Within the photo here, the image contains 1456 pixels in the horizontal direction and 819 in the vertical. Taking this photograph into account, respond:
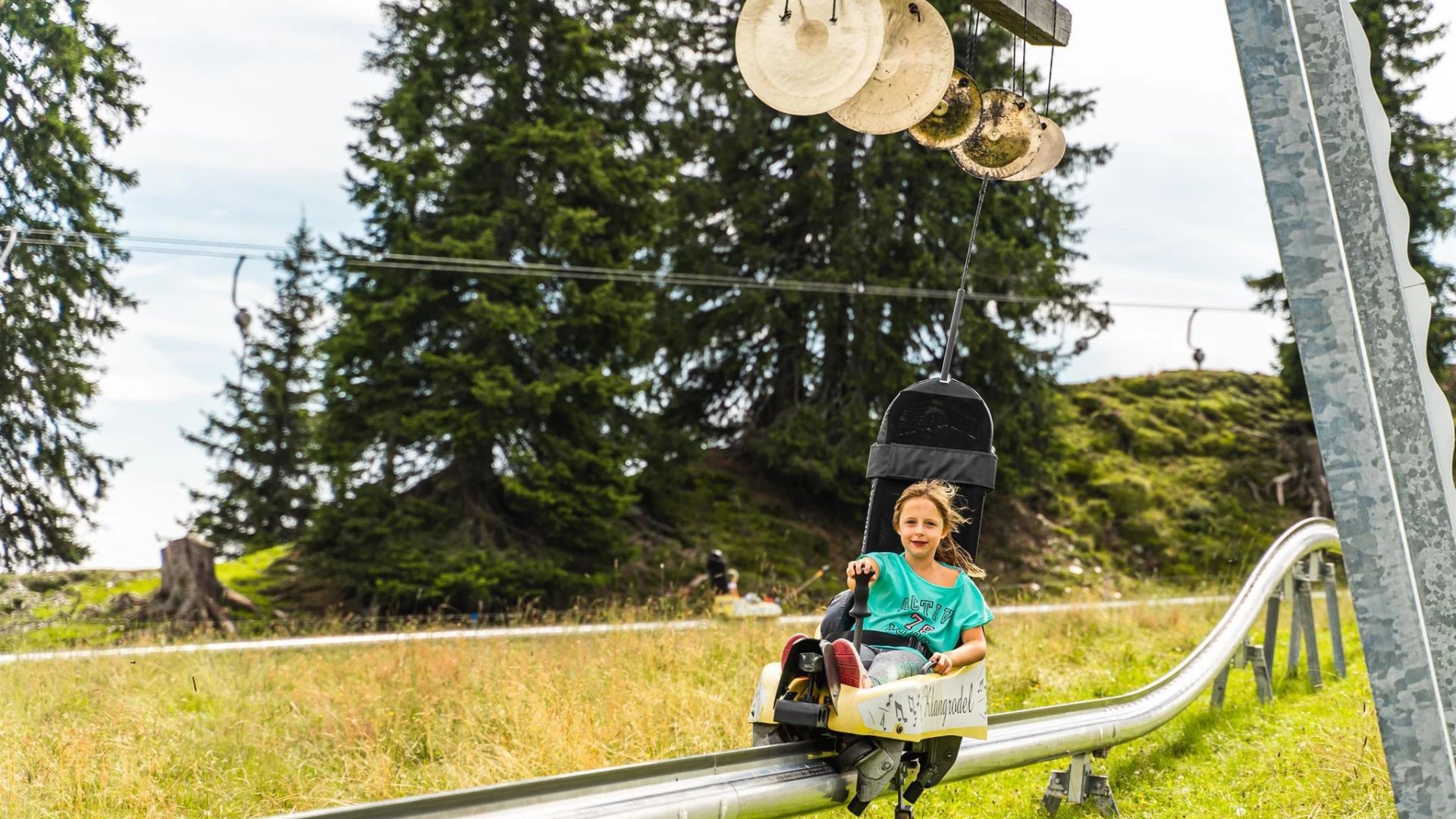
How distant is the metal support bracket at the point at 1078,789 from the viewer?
5539mm

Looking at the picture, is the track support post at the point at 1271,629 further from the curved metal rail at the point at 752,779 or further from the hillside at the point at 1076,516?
the hillside at the point at 1076,516

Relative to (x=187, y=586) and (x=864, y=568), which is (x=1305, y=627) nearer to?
(x=864, y=568)

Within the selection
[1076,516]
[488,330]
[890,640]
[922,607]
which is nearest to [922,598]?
[922,607]

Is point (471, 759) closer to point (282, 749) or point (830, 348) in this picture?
point (282, 749)

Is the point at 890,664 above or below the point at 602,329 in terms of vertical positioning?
below

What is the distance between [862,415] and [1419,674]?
18.3 metres

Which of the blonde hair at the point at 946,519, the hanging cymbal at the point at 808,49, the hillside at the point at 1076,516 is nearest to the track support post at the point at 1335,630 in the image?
the blonde hair at the point at 946,519

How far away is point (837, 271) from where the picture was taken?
2084 centimetres

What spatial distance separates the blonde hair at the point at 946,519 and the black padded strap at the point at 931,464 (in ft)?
0.70

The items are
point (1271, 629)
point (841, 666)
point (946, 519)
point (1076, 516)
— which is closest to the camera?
point (841, 666)

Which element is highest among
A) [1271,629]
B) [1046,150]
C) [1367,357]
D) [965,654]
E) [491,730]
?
[1046,150]

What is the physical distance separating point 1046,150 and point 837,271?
51.5ft

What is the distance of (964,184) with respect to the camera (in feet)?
70.8

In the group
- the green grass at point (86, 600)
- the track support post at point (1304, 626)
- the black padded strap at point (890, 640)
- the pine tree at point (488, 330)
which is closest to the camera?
the black padded strap at point (890, 640)
